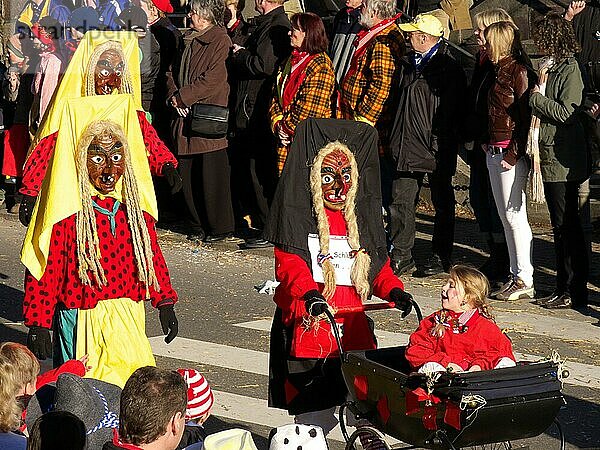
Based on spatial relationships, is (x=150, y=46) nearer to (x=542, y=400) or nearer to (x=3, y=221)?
(x=3, y=221)

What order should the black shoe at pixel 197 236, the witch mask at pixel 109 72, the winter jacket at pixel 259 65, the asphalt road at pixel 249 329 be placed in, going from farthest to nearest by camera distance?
the black shoe at pixel 197 236, the winter jacket at pixel 259 65, the witch mask at pixel 109 72, the asphalt road at pixel 249 329

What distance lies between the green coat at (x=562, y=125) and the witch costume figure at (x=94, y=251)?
416 cm

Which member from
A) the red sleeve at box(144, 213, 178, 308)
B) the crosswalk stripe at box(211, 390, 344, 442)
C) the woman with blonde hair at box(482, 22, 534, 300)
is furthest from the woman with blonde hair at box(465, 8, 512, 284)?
the red sleeve at box(144, 213, 178, 308)

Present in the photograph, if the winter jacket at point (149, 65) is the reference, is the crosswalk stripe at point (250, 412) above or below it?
below

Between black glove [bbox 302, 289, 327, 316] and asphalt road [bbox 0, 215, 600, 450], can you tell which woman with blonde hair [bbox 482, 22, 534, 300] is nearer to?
asphalt road [bbox 0, 215, 600, 450]

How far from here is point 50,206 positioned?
691 centimetres

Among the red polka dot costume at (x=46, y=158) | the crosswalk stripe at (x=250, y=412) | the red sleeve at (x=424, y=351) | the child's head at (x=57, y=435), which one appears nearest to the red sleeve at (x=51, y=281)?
the red polka dot costume at (x=46, y=158)

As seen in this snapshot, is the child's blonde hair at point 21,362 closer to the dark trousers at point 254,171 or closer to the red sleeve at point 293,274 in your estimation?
the red sleeve at point 293,274

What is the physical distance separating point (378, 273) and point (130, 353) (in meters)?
1.40

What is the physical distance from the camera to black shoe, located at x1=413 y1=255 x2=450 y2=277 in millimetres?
11703

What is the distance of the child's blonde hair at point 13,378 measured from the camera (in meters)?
5.12

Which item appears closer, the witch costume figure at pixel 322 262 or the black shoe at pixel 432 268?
the witch costume figure at pixel 322 262

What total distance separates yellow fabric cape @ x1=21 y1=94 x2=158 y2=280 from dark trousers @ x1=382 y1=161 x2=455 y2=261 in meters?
4.90

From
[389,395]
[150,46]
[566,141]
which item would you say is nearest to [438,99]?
[566,141]
